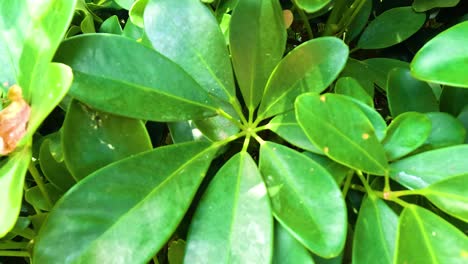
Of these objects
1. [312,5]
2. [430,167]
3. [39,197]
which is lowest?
[39,197]

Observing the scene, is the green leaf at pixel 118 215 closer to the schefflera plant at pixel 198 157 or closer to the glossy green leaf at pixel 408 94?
the schefflera plant at pixel 198 157

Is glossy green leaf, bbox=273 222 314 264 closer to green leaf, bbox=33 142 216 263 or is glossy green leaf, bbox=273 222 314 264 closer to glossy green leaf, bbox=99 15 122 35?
green leaf, bbox=33 142 216 263

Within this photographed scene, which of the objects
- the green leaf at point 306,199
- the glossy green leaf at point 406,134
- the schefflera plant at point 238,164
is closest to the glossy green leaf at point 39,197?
the schefflera plant at point 238,164

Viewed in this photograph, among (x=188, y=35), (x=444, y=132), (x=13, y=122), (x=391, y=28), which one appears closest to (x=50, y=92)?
(x=13, y=122)

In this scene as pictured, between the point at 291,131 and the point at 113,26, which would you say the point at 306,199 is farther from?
the point at 113,26

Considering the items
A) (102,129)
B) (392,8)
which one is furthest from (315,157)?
(392,8)

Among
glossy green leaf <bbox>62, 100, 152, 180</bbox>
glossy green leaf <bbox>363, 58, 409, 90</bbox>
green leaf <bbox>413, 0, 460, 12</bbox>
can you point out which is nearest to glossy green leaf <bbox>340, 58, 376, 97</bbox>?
glossy green leaf <bbox>363, 58, 409, 90</bbox>
